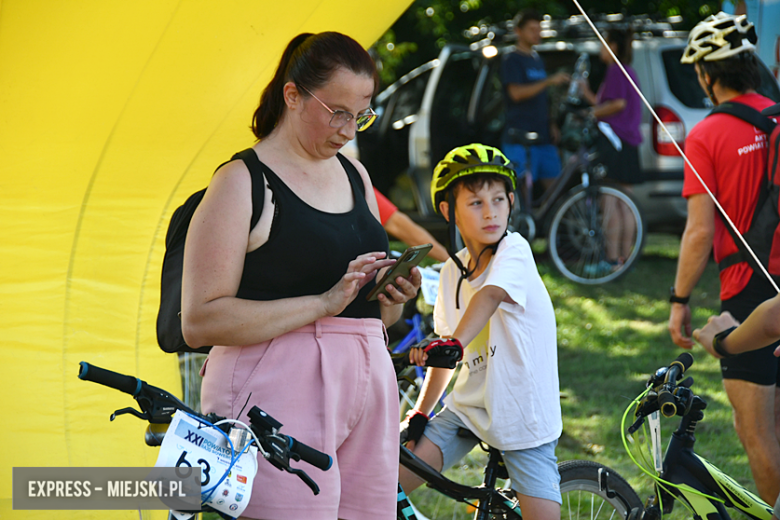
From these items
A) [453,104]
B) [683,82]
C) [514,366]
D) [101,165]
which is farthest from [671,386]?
[453,104]

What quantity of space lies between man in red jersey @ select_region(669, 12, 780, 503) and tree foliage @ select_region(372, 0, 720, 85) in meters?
10.9

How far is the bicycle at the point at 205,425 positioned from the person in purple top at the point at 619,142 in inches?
265

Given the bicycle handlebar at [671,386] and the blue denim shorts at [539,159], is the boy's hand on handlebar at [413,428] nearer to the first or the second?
the bicycle handlebar at [671,386]

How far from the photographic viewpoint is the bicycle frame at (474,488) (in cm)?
299

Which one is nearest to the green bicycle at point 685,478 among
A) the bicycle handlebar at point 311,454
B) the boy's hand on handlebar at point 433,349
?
the boy's hand on handlebar at point 433,349

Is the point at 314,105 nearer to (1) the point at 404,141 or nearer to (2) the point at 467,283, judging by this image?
(2) the point at 467,283

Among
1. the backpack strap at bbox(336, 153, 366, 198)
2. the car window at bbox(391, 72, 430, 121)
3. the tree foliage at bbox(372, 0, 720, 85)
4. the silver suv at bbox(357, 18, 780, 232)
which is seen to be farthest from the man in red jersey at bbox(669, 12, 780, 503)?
the tree foliage at bbox(372, 0, 720, 85)

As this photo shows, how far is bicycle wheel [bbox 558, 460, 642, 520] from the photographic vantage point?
10.7 ft

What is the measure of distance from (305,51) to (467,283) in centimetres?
120

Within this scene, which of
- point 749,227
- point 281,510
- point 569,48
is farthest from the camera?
point 569,48

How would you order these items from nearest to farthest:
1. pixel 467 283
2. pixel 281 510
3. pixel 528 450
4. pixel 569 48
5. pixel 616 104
Result: pixel 281 510
pixel 528 450
pixel 467 283
pixel 616 104
pixel 569 48

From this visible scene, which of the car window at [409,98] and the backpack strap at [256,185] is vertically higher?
the backpack strap at [256,185]

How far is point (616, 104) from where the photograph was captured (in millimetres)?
8383

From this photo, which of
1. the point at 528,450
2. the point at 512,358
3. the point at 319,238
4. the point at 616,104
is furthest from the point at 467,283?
the point at 616,104
